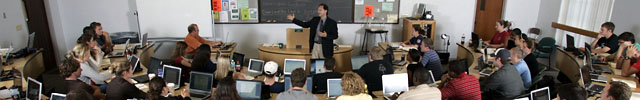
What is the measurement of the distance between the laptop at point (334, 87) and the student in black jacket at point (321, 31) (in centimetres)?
217

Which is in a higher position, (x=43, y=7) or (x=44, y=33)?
(x=43, y=7)

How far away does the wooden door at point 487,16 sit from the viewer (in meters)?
8.70

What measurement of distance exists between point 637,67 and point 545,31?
4467 millimetres

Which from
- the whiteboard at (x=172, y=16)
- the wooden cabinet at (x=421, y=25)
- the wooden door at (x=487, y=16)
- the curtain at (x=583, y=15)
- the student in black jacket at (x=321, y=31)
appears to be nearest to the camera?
the student in black jacket at (x=321, y=31)

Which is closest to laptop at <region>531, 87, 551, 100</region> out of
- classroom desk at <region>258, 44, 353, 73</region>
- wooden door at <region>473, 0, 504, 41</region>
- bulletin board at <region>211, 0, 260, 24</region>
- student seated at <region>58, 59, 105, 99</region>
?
classroom desk at <region>258, 44, 353, 73</region>

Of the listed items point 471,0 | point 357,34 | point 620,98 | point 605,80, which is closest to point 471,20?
point 471,0

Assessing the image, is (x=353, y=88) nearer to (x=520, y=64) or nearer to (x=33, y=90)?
(x=520, y=64)

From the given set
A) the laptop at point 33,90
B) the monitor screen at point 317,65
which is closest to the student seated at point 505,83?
the monitor screen at point 317,65

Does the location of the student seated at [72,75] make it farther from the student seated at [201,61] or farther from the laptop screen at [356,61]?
the laptop screen at [356,61]

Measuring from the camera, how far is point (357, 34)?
8.55m

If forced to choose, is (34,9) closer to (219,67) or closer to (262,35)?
(262,35)

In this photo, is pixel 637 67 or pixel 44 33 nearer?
pixel 637 67

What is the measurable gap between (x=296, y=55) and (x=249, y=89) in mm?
2851

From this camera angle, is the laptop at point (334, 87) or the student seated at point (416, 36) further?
the student seated at point (416, 36)
